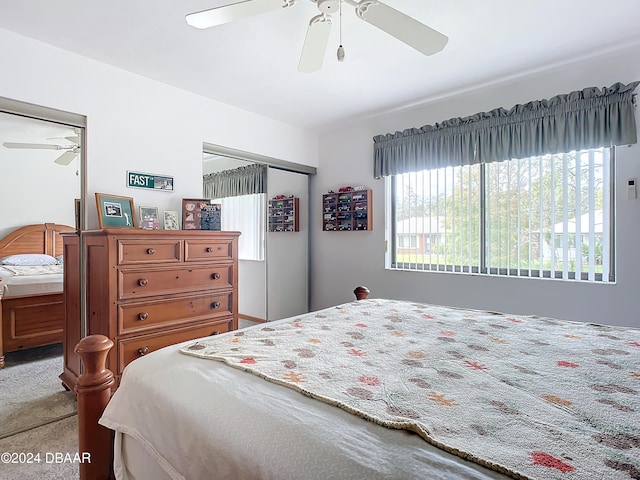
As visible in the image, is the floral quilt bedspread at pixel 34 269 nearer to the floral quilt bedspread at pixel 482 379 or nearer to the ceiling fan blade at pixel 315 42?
the floral quilt bedspread at pixel 482 379

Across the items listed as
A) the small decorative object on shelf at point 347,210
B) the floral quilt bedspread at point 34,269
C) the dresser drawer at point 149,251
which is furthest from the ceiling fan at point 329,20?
the small decorative object on shelf at point 347,210

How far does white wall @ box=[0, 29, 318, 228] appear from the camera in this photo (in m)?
2.31

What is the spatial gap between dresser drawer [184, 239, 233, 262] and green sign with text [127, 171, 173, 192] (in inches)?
26.7

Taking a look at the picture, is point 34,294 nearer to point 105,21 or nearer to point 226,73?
point 105,21

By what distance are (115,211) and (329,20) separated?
2.03m

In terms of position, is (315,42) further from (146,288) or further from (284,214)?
(284,214)

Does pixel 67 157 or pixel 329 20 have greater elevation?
pixel 329 20

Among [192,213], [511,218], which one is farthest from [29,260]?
[511,218]

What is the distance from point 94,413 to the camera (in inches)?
45.8

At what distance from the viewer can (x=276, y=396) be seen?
0.91 metres

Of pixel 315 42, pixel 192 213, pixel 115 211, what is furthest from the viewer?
pixel 192 213

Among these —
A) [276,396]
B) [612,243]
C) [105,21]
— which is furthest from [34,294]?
[612,243]

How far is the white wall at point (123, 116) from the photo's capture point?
7.57 ft

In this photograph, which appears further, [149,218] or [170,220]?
[170,220]
